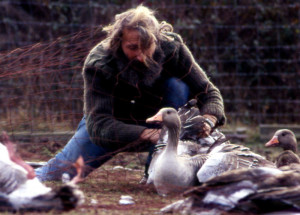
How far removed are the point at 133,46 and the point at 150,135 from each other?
2.07 feet

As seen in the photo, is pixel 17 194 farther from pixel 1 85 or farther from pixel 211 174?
pixel 1 85

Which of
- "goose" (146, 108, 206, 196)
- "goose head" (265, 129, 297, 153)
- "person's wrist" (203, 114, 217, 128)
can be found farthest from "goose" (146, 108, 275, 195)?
"goose head" (265, 129, 297, 153)

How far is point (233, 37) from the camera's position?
7941mm

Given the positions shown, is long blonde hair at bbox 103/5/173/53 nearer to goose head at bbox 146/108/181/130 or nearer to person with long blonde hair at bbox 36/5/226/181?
person with long blonde hair at bbox 36/5/226/181

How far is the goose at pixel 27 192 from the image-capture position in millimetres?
2967

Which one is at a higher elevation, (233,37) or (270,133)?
(233,37)

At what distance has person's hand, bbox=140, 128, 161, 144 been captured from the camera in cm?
416

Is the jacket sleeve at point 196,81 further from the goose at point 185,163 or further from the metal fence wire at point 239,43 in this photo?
the metal fence wire at point 239,43

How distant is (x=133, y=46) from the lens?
425 centimetres

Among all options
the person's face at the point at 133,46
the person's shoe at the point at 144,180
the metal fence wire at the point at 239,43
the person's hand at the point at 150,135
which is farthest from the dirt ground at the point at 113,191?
the metal fence wire at the point at 239,43

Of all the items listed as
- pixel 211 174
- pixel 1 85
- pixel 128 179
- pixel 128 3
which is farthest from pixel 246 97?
pixel 211 174

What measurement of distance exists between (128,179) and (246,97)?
3905mm

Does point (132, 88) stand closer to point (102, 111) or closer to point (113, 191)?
point (102, 111)

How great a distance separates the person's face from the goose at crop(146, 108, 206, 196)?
0.45 m
